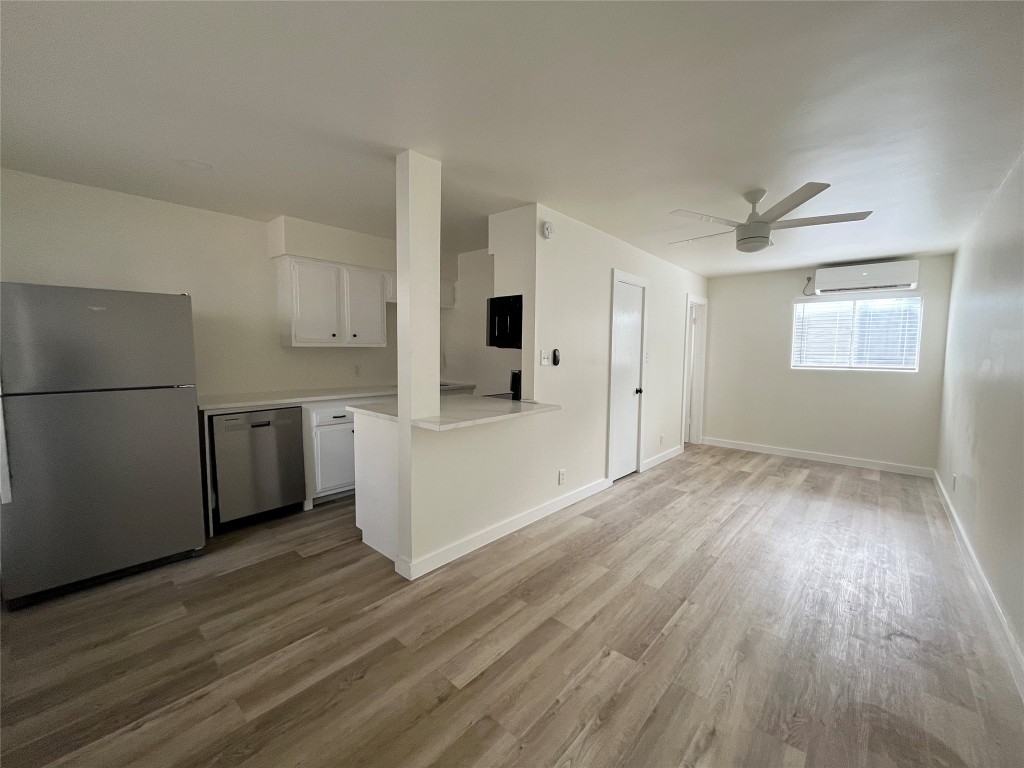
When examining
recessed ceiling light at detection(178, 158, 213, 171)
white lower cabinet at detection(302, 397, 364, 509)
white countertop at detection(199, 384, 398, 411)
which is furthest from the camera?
white lower cabinet at detection(302, 397, 364, 509)

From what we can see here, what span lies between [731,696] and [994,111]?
276cm

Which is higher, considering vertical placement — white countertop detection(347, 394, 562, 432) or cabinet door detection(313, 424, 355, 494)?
white countertop detection(347, 394, 562, 432)

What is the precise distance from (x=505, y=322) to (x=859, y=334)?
458 cm

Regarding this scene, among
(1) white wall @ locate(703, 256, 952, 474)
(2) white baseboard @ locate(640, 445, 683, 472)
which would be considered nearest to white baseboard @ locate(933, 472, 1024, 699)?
(1) white wall @ locate(703, 256, 952, 474)

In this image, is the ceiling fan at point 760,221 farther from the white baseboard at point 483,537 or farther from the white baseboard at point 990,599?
the white baseboard at point 483,537

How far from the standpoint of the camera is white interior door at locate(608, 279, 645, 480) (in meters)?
4.10

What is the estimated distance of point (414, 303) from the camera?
96.8 inches

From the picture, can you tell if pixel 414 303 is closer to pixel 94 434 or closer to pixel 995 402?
pixel 94 434

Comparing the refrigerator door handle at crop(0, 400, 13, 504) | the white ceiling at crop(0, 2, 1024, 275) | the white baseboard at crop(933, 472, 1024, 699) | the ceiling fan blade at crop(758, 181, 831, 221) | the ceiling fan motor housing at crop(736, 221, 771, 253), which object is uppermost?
the white ceiling at crop(0, 2, 1024, 275)

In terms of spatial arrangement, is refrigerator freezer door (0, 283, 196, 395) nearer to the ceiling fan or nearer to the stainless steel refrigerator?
the stainless steel refrigerator

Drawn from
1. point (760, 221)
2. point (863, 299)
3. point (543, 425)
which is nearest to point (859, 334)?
point (863, 299)

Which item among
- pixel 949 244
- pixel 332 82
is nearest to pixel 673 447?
pixel 949 244

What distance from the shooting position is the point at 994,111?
1.83 metres

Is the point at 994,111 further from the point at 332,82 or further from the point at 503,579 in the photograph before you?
the point at 503,579
